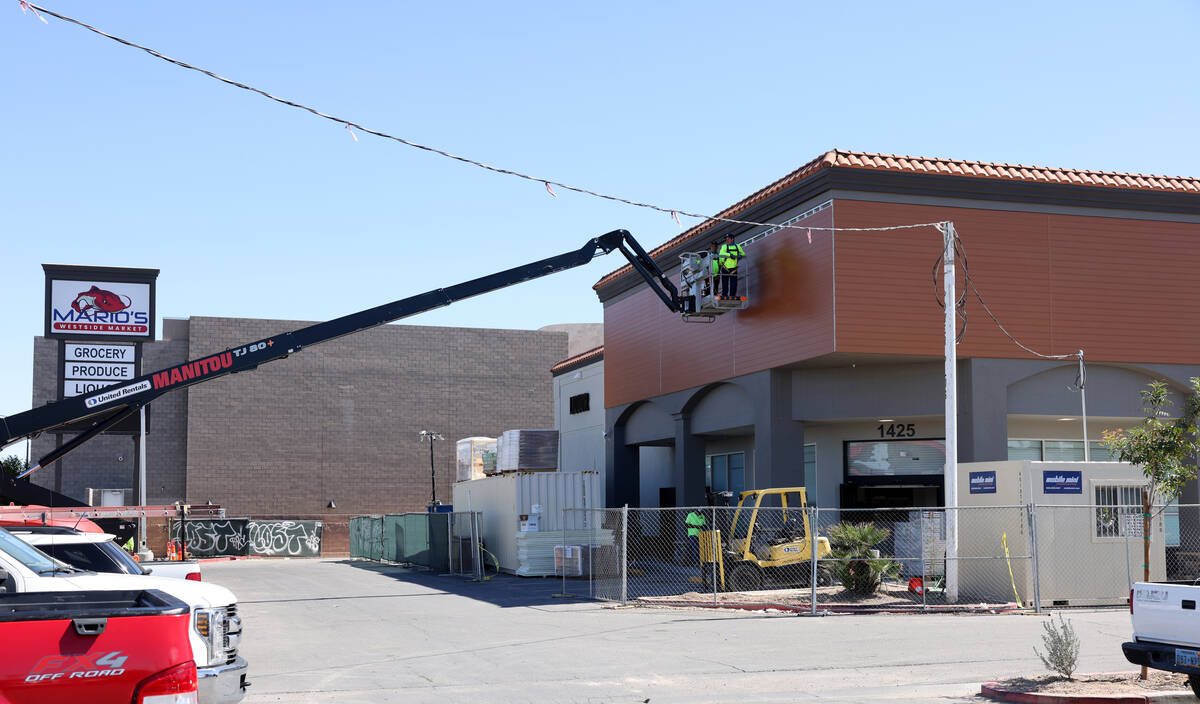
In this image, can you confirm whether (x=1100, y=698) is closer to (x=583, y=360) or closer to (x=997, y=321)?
(x=997, y=321)

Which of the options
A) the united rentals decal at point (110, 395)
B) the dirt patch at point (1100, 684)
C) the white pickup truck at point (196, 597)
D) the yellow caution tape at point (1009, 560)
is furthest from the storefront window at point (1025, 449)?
the white pickup truck at point (196, 597)

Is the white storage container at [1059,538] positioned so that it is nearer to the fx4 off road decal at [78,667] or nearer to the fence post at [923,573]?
the fence post at [923,573]

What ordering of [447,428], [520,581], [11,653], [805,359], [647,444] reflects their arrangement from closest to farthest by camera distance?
[11,653] < [805,359] < [520,581] < [647,444] < [447,428]

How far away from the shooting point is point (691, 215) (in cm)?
2394

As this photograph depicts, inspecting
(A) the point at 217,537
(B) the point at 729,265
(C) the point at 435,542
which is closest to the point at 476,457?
(C) the point at 435,542

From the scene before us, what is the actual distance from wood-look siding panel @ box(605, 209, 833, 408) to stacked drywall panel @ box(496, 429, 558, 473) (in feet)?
10.2

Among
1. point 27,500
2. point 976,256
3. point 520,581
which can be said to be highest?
point 976,256

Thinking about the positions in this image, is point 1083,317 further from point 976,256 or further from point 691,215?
point 691,215

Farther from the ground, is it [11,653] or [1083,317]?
[1083,317]

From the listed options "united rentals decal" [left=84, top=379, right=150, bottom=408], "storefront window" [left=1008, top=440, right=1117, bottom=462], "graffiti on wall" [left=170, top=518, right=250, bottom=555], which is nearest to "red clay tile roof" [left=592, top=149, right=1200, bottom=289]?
"storefront window" [left=1008, top=440, right=1117, bottom=462]

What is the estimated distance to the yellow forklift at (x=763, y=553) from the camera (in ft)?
77.4

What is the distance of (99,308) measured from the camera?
4453cm

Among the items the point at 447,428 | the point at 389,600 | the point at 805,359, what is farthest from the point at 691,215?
the point at 447,428

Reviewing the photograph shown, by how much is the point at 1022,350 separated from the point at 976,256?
2345 mm
